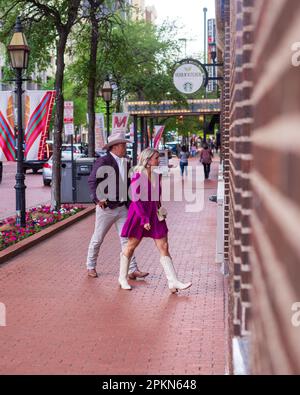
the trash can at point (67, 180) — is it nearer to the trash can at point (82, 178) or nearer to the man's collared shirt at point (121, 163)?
the trash can at point (82, 178)

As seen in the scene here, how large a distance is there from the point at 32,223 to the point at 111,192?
6.23 metres

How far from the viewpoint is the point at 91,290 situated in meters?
9.19

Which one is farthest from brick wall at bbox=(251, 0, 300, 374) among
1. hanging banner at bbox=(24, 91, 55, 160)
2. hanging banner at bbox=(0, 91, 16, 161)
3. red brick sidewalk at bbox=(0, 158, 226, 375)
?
hanging banner at bbox=(24, 91, 55, 160)

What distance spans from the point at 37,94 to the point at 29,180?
20.9 metres

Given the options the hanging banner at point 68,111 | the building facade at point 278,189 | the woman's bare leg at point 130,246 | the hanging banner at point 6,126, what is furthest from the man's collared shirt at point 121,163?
the hanging banner at point 68,111

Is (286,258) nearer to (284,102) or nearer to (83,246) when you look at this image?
(284,102)

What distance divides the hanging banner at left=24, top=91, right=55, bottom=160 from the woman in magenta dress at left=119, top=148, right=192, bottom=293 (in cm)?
692

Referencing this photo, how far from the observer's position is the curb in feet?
38.1

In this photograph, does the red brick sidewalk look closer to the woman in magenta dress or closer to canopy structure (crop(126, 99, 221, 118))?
the woman in magenta dress

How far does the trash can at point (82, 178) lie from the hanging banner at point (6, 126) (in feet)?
24.6

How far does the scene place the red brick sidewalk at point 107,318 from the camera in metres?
6.11

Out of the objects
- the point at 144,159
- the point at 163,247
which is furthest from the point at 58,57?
the point at 163,247

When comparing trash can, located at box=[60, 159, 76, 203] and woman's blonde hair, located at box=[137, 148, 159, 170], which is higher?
woman's blonde hair, located at box=[137, 148, 159, 170]
